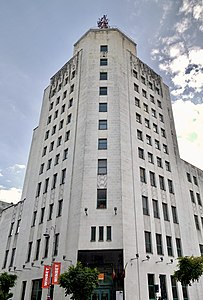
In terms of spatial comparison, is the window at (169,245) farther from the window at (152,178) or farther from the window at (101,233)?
the window at (101,233)

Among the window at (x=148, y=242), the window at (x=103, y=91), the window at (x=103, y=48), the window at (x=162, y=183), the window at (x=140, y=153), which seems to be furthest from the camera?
the window at (x=103, y=48)

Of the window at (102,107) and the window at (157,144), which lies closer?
the window at (102,107)

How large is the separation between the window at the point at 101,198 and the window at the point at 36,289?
1120cm

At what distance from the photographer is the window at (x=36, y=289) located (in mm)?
29016

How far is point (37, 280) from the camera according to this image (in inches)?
1178

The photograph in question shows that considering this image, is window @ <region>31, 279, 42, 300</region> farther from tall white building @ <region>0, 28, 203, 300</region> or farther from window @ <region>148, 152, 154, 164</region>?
window @ <region>148, 152, 154, 164</region>

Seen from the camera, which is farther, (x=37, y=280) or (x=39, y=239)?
(x=39, y=239)

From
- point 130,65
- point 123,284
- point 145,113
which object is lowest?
point 123,284

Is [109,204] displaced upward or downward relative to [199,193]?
downward

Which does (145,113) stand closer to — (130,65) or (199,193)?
(130,65)

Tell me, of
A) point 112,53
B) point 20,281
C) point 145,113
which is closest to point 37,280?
point 20,281

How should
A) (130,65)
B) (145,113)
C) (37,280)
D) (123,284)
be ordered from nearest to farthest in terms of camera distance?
(123,284)
(37,280)
(145,113)
(130,65)

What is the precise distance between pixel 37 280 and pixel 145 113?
2710 centimetres

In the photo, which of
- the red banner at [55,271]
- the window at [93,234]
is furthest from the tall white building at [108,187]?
the red banner at [55,271]
